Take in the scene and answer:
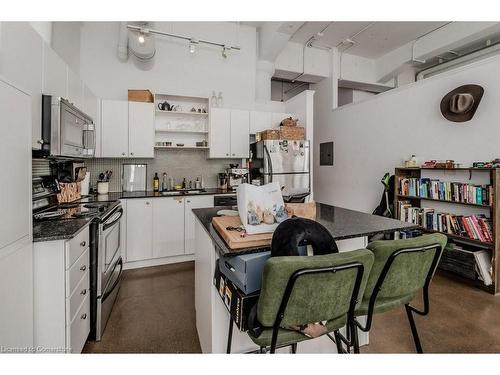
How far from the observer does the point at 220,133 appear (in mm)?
4055

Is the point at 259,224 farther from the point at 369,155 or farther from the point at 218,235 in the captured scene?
the point at 369,155

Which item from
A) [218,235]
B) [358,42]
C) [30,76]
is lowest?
[218,235]

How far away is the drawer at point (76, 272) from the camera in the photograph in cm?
149

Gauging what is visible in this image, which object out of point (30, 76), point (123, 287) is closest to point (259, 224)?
point (30, 76)

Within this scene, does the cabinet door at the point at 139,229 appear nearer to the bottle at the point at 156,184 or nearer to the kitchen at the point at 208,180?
the kitchen at the point at 208,180

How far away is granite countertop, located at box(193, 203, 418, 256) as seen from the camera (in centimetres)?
127

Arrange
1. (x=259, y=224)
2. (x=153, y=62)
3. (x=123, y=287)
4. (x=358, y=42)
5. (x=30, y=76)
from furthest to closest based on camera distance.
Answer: (x=358, y=42) < (x=153, y=62) < (x=123, y=287) < (x=30, y=76) < (x=259, y=224)

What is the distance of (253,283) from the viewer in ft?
3.86

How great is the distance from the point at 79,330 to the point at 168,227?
1.85 metres

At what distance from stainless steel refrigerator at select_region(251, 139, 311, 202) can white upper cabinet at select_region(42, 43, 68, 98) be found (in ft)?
8.30

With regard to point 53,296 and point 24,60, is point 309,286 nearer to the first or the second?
point 53,296

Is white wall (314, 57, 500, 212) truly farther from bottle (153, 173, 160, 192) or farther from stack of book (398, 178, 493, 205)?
bottle (153, 173, 160, 192)

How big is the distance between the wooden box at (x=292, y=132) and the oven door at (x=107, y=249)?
263 cm

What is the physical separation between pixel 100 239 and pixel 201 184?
2376 millimetres
